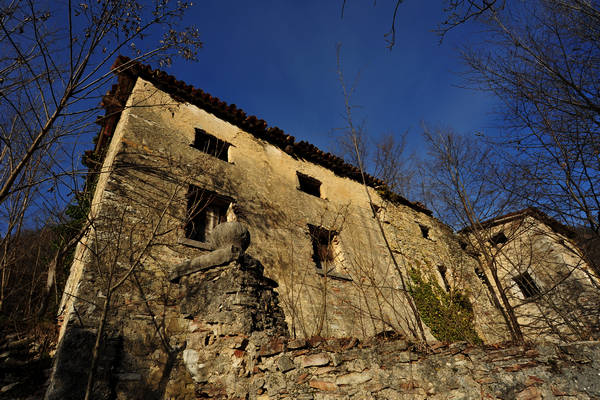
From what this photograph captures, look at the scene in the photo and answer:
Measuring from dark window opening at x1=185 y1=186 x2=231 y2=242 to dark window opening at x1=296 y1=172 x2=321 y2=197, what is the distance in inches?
129

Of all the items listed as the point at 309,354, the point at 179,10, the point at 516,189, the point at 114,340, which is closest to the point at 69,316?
the point at 114,340

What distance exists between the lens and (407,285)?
9273 mm

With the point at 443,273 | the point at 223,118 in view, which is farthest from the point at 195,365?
the point at 443,273

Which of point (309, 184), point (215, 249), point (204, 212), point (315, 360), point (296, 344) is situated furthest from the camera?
point (309, 184)

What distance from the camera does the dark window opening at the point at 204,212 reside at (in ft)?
20.7

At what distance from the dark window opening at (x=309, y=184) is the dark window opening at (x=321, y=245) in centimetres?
158

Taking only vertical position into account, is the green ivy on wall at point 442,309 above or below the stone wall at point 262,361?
above

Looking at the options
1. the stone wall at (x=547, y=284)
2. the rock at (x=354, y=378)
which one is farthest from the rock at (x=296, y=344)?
the stone wall at (x=547, y=284)

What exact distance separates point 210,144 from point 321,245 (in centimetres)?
413

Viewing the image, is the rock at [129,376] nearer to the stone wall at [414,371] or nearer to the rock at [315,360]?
the stone wall at [414,371]

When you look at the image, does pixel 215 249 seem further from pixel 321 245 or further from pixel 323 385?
pixel 321 245

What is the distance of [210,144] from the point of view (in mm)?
8055

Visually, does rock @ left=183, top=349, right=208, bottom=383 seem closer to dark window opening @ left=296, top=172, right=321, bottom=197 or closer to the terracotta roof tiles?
the terracotta roof tiles

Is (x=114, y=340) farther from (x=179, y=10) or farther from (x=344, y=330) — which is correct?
(x=344, y=330)
